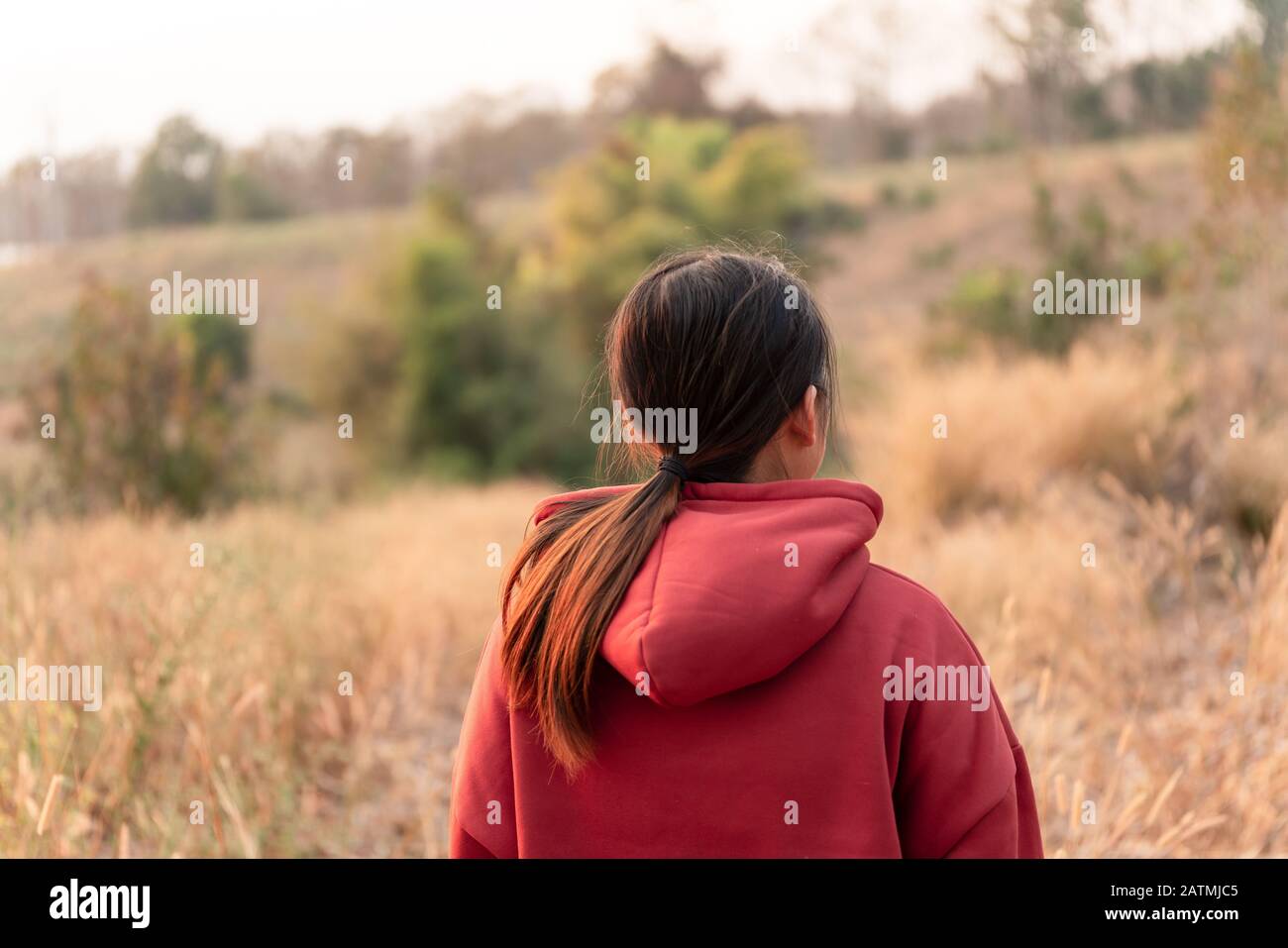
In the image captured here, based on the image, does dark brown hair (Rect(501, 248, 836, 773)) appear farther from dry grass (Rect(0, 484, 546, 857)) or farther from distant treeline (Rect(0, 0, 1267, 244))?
distant treeline (Rect(0, 0, 1267, 244))

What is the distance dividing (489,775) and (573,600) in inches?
10.8

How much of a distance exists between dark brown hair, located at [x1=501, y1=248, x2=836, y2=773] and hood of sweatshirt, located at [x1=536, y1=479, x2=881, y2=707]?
4cm

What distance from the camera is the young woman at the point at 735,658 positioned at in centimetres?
120

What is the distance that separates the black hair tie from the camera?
4.37 feet

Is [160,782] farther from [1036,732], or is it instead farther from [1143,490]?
[1143,490]

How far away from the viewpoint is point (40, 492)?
5758 mm

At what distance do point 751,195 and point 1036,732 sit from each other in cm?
1984

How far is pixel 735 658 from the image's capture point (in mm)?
1177

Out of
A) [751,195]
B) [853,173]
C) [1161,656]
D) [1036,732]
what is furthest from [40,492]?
[853,173]
